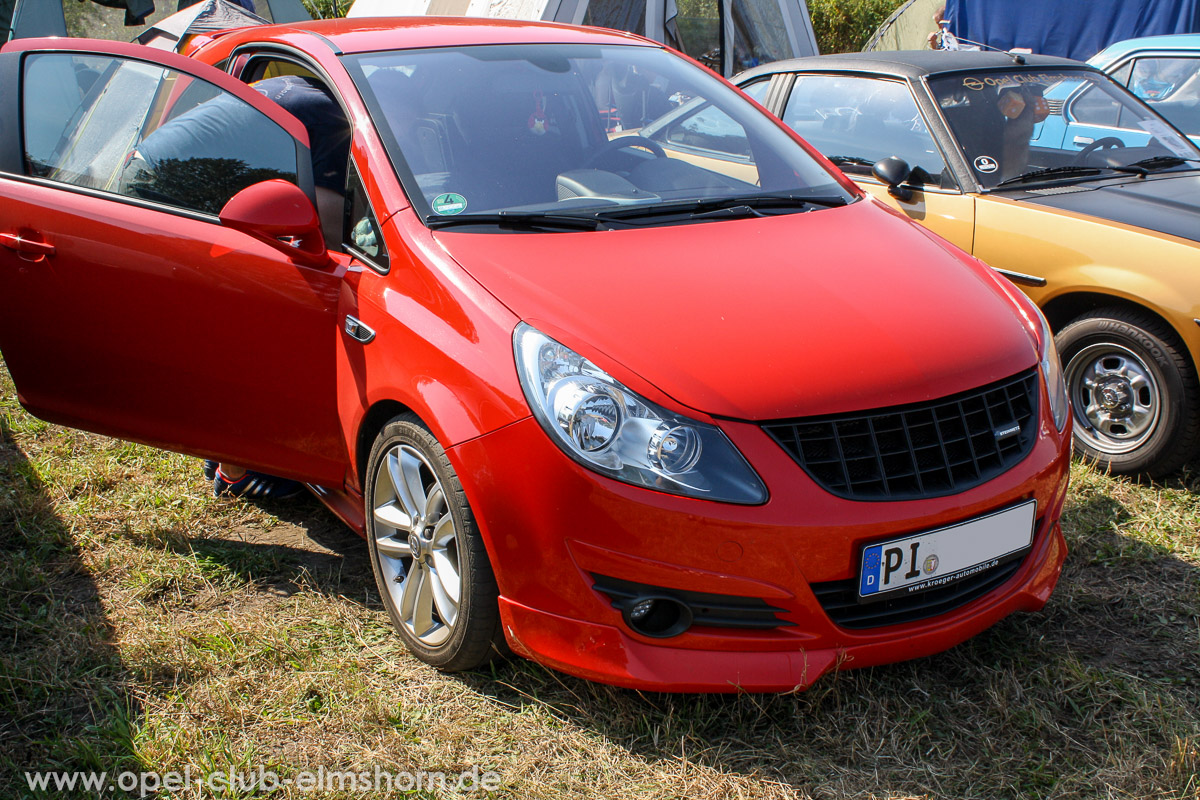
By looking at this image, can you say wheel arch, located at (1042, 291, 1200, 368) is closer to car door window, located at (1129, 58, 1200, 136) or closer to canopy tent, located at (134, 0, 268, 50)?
car door window, located at (1129, 58, 1200, 136)

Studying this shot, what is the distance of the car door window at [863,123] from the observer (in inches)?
165

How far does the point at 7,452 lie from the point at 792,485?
11.1ft

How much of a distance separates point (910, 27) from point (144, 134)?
1520cm

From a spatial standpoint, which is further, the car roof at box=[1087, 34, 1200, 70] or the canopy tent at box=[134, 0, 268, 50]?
the canopy tent at box=[134, 0, 268, 50]

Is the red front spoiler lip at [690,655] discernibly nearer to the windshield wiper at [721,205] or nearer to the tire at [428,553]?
the tire at [428,553]

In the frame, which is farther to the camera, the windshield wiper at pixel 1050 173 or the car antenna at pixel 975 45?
the car antenna at pixel 975 45

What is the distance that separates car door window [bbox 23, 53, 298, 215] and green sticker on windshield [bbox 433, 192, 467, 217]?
1.69 feet

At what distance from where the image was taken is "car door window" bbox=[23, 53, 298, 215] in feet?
9.23

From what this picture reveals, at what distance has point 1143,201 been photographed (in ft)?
12.1

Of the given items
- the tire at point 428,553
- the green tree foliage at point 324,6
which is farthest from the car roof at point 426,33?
the green tree foliage at point 324,6

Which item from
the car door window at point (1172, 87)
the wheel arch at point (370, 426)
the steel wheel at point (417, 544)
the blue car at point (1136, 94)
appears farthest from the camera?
the car door window at point (1172, 87)

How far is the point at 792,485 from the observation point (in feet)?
6.42

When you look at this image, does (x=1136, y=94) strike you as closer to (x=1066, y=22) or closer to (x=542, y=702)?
(x=542, y=702)

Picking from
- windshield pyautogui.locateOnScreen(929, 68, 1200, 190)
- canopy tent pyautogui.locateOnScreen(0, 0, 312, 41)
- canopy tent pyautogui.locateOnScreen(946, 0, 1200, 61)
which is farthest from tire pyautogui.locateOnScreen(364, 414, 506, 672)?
canopy tent pyautogui.locateOnScreen(946, 0, 1200, 61)
